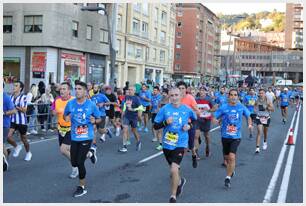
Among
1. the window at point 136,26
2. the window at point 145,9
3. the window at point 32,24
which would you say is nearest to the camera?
the window at point 32,24

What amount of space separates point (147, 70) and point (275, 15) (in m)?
152

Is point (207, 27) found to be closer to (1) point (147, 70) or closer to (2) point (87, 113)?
(1) point (147, 70)

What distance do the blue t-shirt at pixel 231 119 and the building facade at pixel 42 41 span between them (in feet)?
77.7

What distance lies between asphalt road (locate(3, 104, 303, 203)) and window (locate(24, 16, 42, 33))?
2242cm

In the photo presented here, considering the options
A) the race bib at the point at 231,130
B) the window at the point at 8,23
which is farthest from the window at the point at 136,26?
the race bib at the point at 231,130

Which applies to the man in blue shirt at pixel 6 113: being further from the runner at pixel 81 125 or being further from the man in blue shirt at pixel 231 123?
the man in blue shirt at pixel 231 123

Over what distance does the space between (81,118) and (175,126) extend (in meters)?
1.51

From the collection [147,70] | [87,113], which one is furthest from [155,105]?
[147,70]

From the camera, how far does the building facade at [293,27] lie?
14000 cm

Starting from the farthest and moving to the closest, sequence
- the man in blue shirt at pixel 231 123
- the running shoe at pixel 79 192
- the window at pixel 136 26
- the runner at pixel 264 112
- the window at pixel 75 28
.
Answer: the window at pixel 136 26, the window at pixel 75 28, the runner at pixel 264 112, the man in blue shirt at pixel 231 123, the running shoe at pixel 79 192

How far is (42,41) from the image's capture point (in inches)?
1277

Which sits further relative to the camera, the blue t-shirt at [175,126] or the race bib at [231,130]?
the race bib at [231,130]

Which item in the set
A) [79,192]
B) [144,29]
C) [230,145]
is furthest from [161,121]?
[144,29]

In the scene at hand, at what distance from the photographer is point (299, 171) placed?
369 inches
